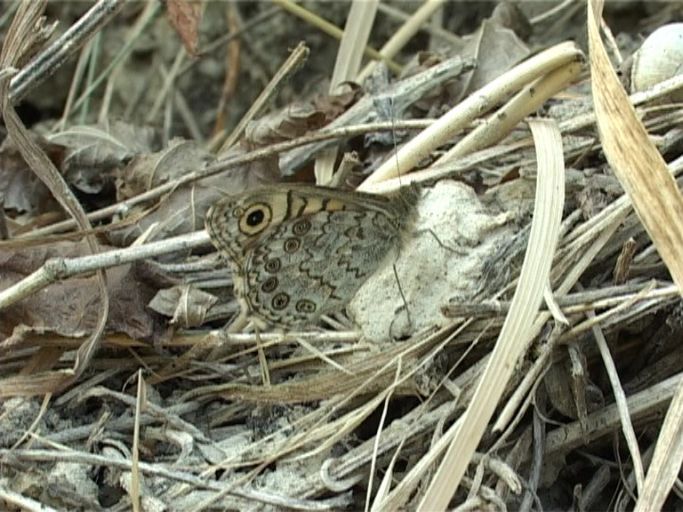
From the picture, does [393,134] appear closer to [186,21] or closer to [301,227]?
[301,227]

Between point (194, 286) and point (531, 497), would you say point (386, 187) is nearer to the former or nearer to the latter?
point (194, 286)

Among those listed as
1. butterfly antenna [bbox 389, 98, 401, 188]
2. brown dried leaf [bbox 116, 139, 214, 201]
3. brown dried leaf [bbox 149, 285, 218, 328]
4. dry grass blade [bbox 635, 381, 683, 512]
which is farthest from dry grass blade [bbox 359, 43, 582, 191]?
dry grass blade [bbox 635, 381, 683, 512]

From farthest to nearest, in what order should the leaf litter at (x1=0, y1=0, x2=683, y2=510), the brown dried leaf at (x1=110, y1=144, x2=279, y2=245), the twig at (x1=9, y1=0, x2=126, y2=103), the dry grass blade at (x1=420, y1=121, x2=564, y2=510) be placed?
the brown dried leaf at (x1=110, y1=144, x2=279, y2=245) < the twig at (x1=9, y1=0, x2=126, y2=103) < the leaf litter at (x1=0, y1=0, x2=683, y2=510) < the dry grass blade at (x1=420, y1=121, x2=564, y2=510)

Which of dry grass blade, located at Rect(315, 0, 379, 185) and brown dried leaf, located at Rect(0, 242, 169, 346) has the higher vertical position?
dry grass blade, located at Rect(315, 0, 379, 185)

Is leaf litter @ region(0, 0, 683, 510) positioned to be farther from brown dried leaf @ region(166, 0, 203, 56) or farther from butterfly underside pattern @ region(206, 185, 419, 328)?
brown dried leaf @ region(166, 0, 203, 56)

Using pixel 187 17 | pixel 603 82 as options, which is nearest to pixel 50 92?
pixel 187 17

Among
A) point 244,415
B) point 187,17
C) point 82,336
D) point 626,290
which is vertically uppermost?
point 187,17
